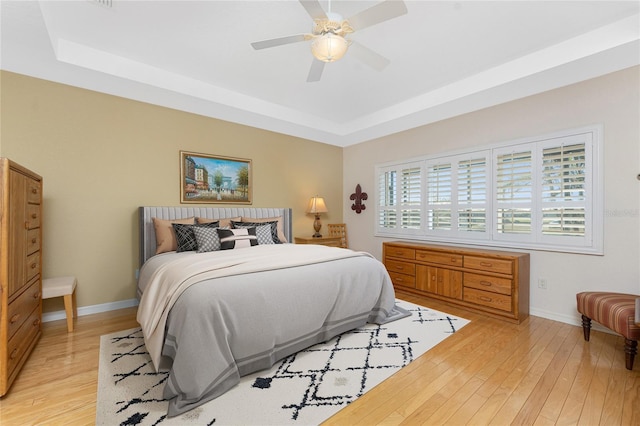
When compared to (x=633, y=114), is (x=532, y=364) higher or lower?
lower

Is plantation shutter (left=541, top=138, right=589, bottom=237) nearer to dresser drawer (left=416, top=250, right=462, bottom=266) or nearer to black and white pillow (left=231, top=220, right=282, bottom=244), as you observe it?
dresser drawer (left=416, top=250, right=462, bottom=266)

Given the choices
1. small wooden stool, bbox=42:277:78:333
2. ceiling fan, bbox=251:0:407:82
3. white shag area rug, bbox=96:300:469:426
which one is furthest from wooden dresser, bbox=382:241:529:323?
small wooden stool, bbox=42:277:78:333

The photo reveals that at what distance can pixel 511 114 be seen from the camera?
341 cm

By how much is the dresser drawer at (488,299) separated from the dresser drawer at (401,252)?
792 mm

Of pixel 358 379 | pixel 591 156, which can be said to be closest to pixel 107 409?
pixel 358 379

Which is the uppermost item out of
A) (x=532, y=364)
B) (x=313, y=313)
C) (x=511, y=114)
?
(x=511, y=114)

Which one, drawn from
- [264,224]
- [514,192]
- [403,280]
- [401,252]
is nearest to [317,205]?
[264,224]

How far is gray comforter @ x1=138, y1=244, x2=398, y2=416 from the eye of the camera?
1653 mm

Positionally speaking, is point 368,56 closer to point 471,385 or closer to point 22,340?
point 471,385

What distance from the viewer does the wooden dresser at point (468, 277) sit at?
2.98 meters

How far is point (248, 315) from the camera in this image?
186 cm

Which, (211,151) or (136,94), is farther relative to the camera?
(211,151)

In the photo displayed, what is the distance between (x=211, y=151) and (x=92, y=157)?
1.35 metres

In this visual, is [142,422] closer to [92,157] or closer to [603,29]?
[92,157]
